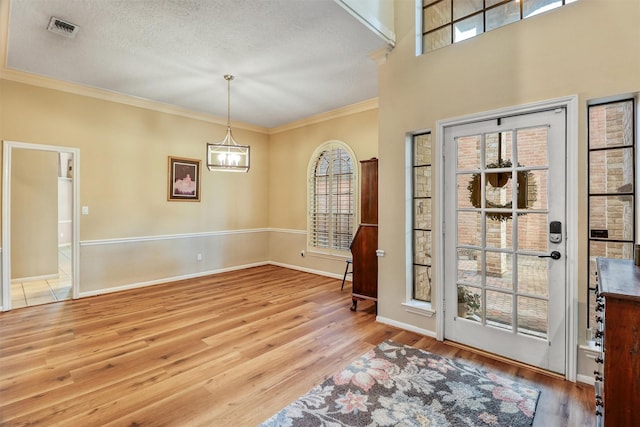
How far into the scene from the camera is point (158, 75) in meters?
3.84

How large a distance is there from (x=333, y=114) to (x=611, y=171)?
13.2 feet

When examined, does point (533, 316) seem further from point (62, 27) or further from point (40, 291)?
point (40, 291)

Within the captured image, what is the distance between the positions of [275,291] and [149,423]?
282 cm

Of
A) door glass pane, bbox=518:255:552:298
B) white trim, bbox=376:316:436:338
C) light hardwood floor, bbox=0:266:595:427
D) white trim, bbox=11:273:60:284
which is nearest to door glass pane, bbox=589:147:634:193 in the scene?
door glass pane, bbox=518:255:552:298

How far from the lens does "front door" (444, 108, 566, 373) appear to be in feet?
7.72

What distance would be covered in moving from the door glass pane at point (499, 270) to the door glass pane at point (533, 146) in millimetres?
790

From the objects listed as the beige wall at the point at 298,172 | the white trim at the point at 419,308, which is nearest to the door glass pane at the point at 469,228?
the white trim at the point at 419,308

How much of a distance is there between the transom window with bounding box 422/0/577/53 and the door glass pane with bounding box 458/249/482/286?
202 cm

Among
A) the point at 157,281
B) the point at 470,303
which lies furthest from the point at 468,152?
the point at 157,281

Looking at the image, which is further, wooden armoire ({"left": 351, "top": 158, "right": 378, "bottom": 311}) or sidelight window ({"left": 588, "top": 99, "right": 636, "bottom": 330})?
wooden armoire ({"left": 351, "top": 158, "right": 378, "bottom": 311})

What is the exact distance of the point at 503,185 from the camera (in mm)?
2604

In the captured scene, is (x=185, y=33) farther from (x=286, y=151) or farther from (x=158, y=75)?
(x=286, y=151)

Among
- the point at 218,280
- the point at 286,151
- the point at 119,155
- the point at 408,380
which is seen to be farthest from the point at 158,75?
the point at 408,380

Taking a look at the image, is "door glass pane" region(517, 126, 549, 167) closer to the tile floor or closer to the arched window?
the arched window
